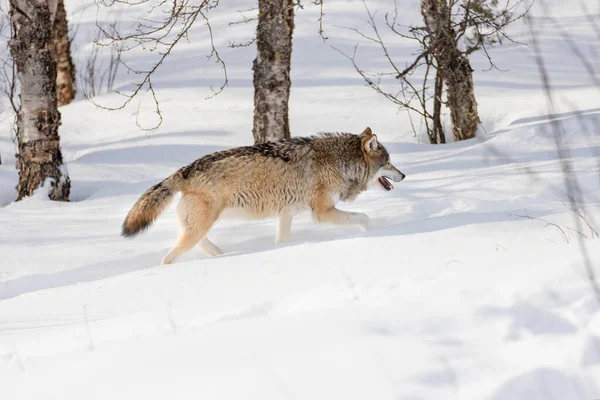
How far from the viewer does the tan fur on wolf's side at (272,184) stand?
19.9ft

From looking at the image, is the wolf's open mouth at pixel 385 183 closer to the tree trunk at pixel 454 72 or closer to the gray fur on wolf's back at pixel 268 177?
the gray fur on wolf's back at pixel 268 177

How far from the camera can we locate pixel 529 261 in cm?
357

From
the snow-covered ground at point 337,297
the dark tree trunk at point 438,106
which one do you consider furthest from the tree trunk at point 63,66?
the dark tree trunk at point 438,106

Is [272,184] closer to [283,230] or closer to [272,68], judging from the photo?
[283,230]

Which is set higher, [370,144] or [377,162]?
[370,144]

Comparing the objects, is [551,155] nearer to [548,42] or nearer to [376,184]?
[376,184]

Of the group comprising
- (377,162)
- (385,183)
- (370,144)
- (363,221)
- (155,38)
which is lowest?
(363,221)

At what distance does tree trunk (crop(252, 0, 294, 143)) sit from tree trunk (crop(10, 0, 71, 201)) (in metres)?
2.45

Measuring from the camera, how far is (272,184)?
6.39 metres

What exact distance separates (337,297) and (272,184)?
2.97 meters

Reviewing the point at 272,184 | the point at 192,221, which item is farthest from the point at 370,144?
the point at 192,221

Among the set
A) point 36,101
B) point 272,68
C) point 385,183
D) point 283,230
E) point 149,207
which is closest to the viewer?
point 149,207

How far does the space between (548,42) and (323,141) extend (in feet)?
35.1

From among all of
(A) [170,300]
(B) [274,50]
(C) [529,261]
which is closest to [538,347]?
(C) [529,261]
